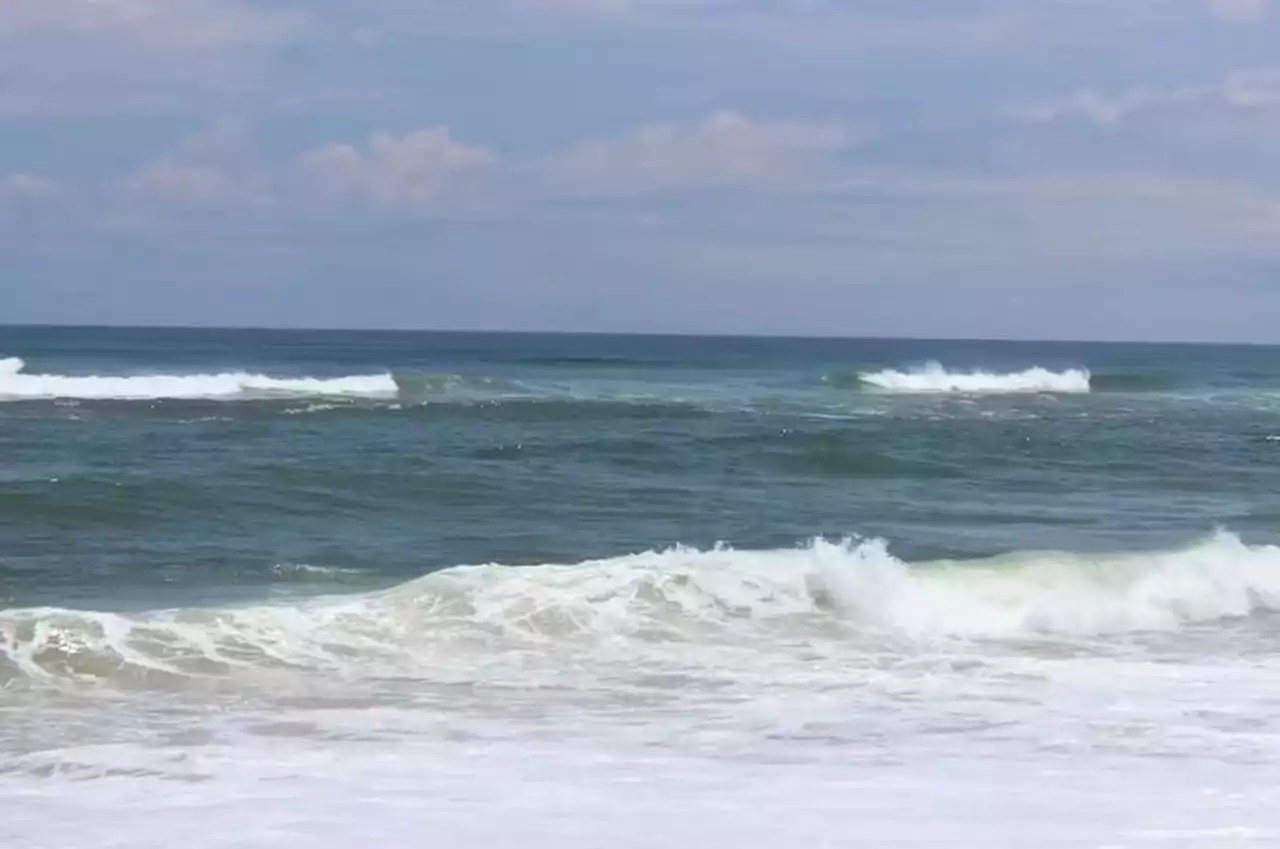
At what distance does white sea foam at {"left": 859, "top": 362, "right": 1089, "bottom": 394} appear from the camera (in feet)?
144

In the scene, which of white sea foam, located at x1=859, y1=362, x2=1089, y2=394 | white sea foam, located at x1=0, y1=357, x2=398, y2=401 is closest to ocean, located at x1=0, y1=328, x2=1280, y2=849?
white sea foam, located at x1=0, y1=357, x2=398, y2=401

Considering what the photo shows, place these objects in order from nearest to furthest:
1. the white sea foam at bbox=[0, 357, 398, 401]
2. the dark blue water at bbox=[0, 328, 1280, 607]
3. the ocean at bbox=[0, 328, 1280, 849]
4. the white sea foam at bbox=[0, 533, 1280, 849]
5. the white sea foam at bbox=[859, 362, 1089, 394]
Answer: the white sea foam at bbox=[0, 533, 1280, 849] → the ocean at bbox=[0, 328, 1280, 849] → the dark blue water at bbox=[0, 328, 1280, 607] → the white sea foam at bbox=[0, 357, 398, 401] → the white sea foam at bbox=[859, 362, 1089, 394]

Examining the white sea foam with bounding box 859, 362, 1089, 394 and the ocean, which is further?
the white sea foam with bounding box 859, 362, 1089, 394

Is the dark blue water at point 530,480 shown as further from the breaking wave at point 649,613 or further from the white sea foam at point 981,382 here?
the white sea foam at point 981,382

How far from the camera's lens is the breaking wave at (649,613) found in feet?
26.7

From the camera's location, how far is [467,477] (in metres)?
17.7

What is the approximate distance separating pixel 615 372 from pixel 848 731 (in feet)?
158

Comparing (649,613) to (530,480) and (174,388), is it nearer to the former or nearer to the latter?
(530,480)

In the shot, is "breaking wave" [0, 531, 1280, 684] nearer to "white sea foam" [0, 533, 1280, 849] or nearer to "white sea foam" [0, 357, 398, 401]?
"white sea foam" [0, 533, 1280, 849]

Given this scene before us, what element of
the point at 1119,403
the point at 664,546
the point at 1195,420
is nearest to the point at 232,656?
the point at 664,546

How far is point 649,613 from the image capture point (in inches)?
372

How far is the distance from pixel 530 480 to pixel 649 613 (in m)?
8.49

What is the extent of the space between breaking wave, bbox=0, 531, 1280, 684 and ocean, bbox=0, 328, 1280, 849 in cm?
3

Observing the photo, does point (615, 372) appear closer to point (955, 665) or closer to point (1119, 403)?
point (1119, 403)
